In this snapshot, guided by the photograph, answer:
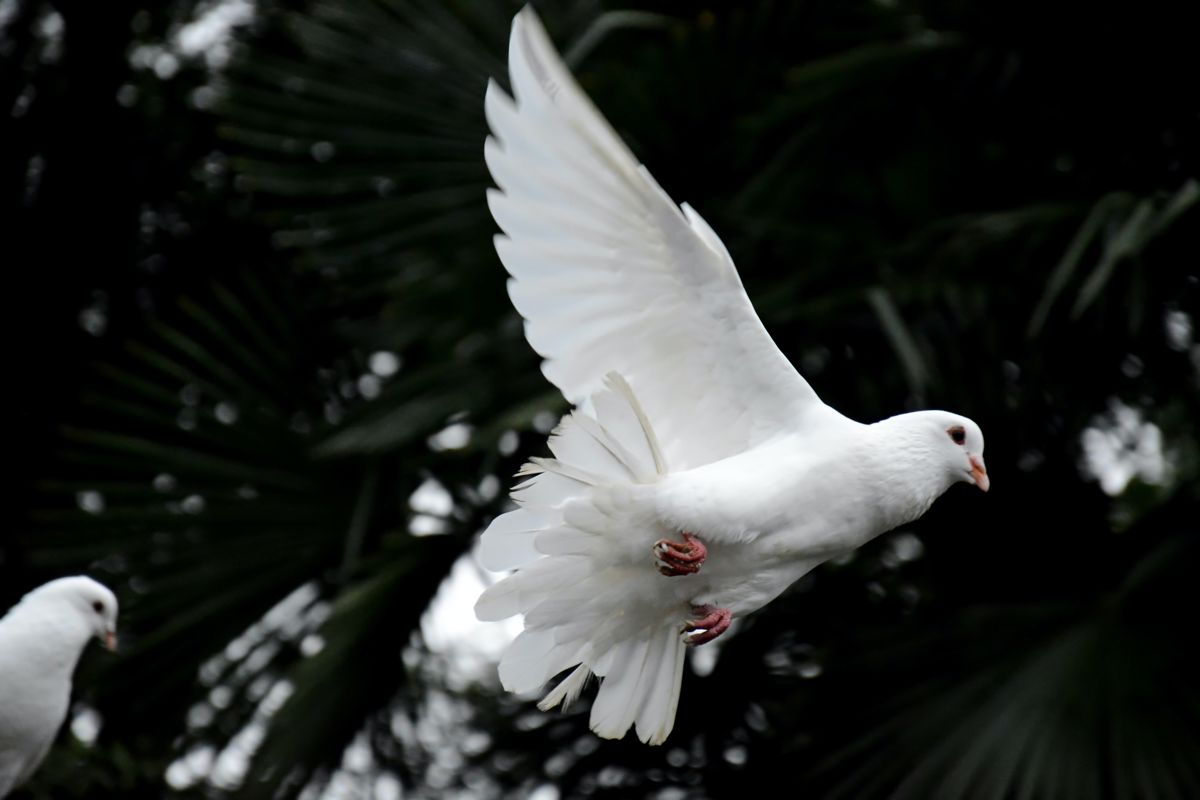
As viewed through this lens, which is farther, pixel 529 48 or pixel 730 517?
pixel 730 517

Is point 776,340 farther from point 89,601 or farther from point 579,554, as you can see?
point 89,601

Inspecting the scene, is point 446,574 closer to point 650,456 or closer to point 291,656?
point 291,656

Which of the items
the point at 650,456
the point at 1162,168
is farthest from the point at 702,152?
the point at 650,456

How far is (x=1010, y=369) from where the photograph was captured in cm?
515

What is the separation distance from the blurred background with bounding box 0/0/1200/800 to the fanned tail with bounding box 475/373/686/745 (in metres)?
0.75

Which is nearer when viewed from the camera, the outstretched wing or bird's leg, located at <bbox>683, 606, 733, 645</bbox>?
the outstretched wing

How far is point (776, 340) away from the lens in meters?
4.91

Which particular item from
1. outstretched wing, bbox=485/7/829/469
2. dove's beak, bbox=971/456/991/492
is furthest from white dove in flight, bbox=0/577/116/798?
dove's beak, bbox=971/456/991/492

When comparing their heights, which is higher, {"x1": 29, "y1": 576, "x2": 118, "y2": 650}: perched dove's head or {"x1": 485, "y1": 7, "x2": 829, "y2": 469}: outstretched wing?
{"x1": 485, "y1": 7, "x2": 829, "y2": 469}: outstretched wing

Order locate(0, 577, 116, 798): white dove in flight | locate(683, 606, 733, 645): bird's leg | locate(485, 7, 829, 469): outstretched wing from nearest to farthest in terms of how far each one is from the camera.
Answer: locate(485, 7, 829, 469): outstretched wing → locate(683, 606, 733, 645): bird's leg → locate(0, 577, 116, 798): white dove in flight

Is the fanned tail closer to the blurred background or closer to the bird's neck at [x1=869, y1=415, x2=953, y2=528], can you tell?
the bird's neck at [x1=869, y1=415, x2=953, y2=528]

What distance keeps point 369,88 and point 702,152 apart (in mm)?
921

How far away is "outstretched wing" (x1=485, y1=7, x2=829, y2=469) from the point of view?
3594 mm

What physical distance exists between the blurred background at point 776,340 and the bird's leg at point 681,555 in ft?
2.93
